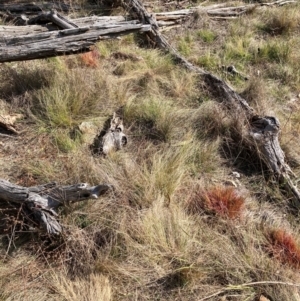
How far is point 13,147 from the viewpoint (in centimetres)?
349

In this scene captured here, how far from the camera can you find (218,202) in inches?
117

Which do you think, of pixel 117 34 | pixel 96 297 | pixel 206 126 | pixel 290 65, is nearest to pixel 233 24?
pixel 290 65

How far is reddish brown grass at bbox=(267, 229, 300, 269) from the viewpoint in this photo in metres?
2.60

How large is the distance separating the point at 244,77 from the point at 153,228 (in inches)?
116

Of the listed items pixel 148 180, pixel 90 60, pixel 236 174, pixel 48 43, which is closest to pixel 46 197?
pixel 148 180

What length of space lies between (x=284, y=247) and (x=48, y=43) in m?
3.11

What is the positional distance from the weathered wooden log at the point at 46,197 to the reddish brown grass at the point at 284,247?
130cm

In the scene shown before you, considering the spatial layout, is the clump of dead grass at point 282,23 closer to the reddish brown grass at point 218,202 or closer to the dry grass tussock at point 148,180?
the dry grass tussock at point 148,180

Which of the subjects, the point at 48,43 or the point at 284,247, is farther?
the point at 48,43

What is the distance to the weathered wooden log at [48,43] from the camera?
387 centimetres

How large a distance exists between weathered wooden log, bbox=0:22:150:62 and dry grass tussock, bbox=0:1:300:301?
1.01 ft

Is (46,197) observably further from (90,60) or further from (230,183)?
(90,60)

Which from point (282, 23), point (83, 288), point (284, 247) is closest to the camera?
point (83, 288)

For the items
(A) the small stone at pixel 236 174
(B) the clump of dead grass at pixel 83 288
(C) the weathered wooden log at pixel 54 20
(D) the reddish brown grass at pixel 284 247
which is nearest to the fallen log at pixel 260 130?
(A) the small stone at pixel 236 174
